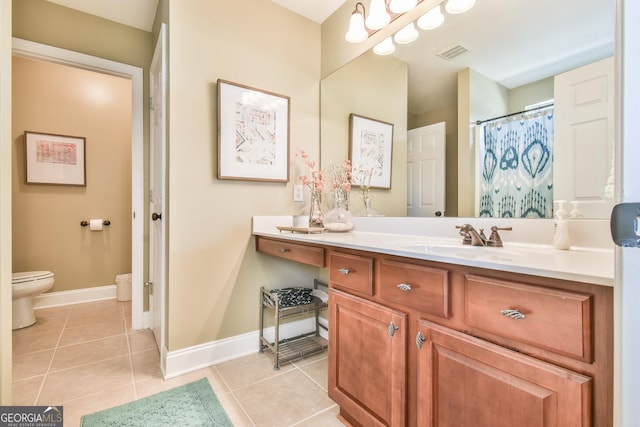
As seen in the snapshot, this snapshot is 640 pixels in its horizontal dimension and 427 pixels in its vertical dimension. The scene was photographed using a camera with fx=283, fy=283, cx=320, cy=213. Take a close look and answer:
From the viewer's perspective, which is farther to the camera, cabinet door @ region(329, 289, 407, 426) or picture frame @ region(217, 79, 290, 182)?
picture frame @ region(217, 79, 290, 182)

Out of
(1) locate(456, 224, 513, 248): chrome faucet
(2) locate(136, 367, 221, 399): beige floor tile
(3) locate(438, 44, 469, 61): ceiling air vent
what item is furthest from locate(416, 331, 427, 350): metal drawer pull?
(3) locate(438, 44, 469, 61): ceiling air vent

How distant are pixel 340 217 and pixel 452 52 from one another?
1.15 meters

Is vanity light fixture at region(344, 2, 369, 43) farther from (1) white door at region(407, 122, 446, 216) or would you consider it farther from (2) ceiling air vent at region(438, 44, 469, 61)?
(1) white door at region(407, 122, 446, 216)

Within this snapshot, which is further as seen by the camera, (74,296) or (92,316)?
(74,296)

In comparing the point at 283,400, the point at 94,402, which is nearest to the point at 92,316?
the point at 94,402

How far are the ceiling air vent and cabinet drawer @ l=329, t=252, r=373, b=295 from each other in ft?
3.85

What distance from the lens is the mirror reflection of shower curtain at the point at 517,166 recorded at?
1123 mm

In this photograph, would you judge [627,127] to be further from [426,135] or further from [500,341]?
[426,135]

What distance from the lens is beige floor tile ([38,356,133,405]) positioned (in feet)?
4.97

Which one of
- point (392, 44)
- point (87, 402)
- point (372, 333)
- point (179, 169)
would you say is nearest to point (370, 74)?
point (392, 44)

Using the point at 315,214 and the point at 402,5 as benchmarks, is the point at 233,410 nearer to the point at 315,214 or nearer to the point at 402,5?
the point at 315,214

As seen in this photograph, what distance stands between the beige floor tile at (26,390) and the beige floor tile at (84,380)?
3 cm

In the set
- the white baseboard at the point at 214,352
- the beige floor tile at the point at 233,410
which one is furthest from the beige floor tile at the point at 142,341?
the beige floor tile at the point at 233,410

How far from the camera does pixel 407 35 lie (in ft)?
5.58
